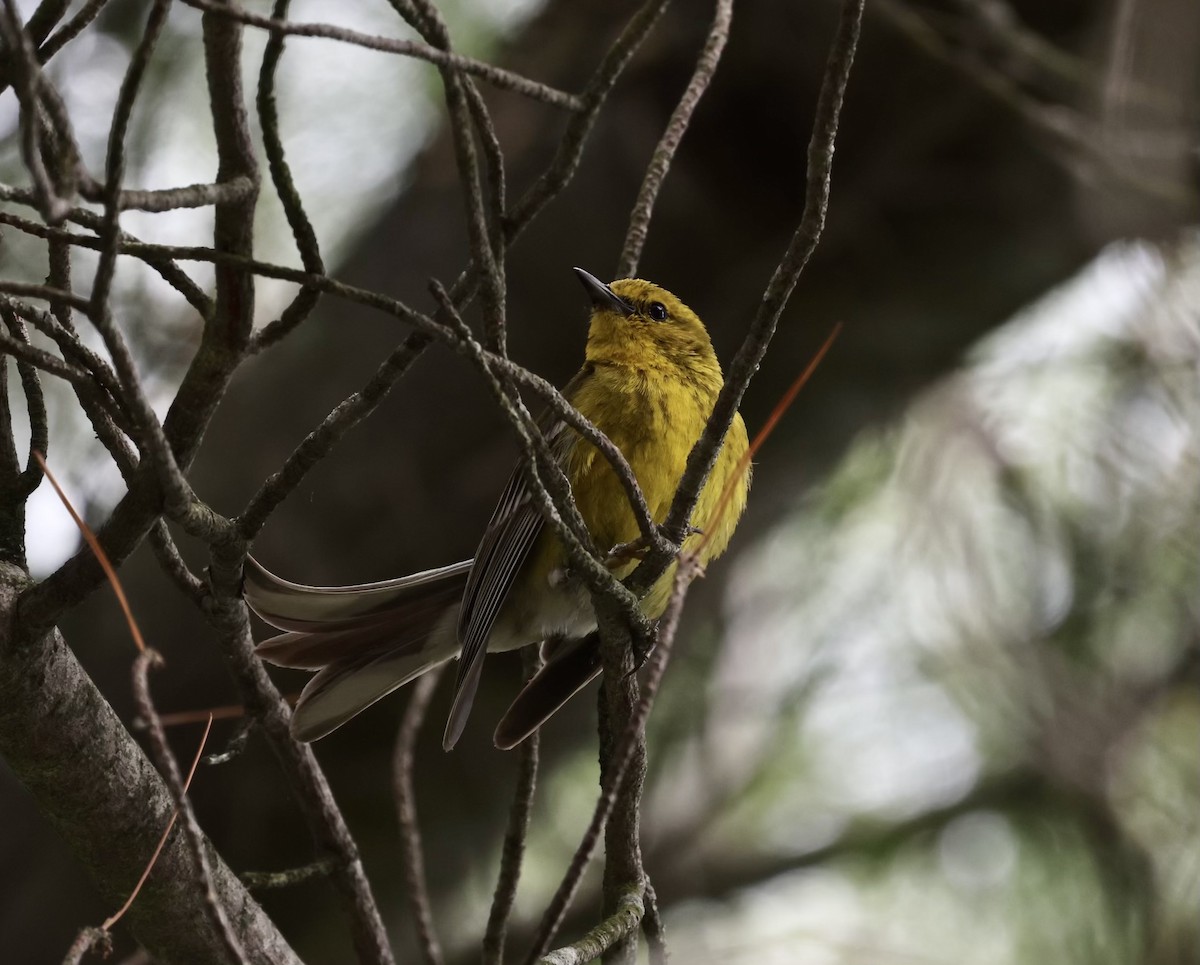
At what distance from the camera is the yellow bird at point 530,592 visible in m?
3.04

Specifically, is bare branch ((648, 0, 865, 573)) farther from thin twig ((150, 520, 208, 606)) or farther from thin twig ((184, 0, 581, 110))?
thin twig ((150, 520, 208, 606))

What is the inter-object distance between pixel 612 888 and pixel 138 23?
387 centimetres

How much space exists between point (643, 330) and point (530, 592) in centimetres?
86

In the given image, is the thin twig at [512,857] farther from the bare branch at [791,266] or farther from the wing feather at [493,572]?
the bare branch at [791,266]

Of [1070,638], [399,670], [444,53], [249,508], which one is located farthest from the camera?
[1070,638]

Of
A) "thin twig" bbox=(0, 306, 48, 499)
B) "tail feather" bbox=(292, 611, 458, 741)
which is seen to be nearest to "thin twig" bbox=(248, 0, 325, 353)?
"thin twig" bbox=(0, 306, 48, 499)

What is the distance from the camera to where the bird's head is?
375 centimetres

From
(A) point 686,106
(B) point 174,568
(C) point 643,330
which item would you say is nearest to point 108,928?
(B) point 174,568

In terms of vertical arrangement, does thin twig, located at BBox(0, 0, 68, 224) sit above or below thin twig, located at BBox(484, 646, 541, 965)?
above

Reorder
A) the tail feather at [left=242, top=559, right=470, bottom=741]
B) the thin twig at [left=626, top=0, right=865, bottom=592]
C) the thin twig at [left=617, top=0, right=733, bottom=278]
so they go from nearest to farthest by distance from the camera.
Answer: the thin twig at [left=626, top=0, right=865, bottom=592] → the thin twig at [left=617, top=0, right=733, bottom=278] → the tail feather at [left=242, top=559, right=470, bottom=741]

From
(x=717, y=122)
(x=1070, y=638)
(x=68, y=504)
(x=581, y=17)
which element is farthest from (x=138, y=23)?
(x=1070, y=638)

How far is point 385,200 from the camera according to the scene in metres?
5.02

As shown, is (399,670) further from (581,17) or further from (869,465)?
(869,465)

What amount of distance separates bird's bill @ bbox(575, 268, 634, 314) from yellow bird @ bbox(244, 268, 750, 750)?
0.04 metres
